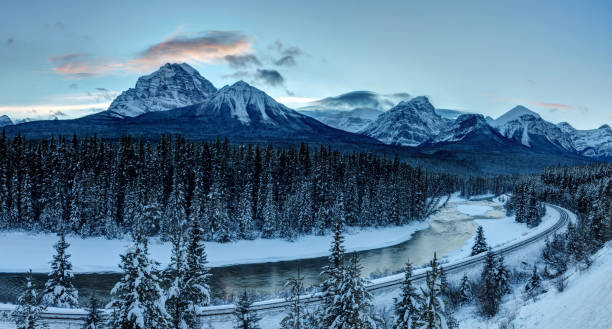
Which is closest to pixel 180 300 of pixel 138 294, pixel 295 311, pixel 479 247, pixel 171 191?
pixel 138 294

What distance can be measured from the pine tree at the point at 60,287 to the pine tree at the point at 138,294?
1575cm

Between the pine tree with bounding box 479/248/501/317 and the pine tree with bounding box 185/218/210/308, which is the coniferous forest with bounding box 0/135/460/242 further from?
the pine tree with bounding box 185/218/210/308

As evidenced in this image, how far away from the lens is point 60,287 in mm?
27000

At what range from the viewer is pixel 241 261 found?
52.2 metres

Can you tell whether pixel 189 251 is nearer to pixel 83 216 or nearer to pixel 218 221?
pixel 218 221

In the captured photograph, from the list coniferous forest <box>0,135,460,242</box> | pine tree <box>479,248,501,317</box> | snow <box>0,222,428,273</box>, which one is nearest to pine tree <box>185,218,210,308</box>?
pine tree <box>479,248,501,317</box>

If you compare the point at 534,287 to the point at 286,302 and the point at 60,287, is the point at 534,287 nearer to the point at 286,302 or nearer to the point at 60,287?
the point at 286,302

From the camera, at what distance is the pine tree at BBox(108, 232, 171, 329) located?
14.4 meters

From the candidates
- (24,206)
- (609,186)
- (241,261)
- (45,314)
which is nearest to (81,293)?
(45,314)

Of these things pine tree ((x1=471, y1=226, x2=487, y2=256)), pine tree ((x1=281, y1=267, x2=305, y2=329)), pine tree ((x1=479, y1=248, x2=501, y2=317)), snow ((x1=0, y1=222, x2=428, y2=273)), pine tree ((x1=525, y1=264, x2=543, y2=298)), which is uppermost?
pine tree ((x1=281, y1=267, x2=305, y2=329))

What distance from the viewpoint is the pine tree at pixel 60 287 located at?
2664cm

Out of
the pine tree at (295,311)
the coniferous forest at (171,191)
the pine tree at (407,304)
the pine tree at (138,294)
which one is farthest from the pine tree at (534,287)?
the pine tree at (138,294)

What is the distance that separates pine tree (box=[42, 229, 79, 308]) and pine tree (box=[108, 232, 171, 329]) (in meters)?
15.7

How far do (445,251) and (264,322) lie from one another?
43400 millimetres
